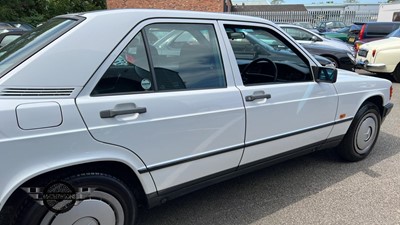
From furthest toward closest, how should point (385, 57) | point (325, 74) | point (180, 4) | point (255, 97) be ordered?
point (180, 4)
point (385, 57)
point (325, 74)
point (255, 97)

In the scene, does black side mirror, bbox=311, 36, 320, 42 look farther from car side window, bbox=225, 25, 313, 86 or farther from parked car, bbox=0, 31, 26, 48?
parked car, bbox=0, 31, 26, 48

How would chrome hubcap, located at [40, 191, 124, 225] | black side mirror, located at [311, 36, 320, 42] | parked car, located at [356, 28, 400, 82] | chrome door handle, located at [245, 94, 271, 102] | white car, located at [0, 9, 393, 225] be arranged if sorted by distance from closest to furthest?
white car, located at [0, 9, 393, 225] → chrome hubcap, located at [40, 191, 124, 225] → chrome door handle, located at [245, 94, 271, 102] → parked car, located at [356, 28, 400, 82] → black side mirror, located at [311, 36, 320, 42]

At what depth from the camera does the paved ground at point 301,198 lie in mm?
2854

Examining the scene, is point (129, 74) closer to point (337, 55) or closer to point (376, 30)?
point (337, 55)

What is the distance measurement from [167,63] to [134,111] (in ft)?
1.56

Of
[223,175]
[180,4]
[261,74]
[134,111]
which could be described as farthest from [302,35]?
[180,4]

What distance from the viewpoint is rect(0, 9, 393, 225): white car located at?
72.2 inches

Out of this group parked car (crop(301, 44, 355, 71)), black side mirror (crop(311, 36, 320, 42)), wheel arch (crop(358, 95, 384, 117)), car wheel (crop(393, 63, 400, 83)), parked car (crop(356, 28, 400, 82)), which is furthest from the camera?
black side mirror (crop(311, 36, 320, 42))

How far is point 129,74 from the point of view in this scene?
2.17 metres

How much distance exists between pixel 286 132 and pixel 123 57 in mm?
1634

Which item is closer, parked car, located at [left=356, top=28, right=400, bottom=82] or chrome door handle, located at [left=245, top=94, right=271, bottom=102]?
chrome door handle, located at [left=245, top=94, right=271, bottom=102]

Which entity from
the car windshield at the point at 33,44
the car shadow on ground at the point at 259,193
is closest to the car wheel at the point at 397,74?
the car shadow on ground at the point at 259,193

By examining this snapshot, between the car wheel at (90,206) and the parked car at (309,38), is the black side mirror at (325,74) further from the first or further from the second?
the parked car at (309,38)

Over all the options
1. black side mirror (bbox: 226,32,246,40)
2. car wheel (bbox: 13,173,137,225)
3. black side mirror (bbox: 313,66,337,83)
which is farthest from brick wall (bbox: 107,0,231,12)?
car wheel (bbox: 13,173,137,225)
